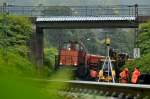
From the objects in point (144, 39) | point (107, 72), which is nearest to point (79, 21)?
point (144, 39)

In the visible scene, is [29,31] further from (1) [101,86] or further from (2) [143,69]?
(1) [101,86]

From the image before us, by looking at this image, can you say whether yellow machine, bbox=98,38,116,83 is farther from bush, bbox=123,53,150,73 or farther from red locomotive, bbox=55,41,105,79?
red locomotive, bbox=55,41,105,79

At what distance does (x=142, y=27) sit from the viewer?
1722 inches

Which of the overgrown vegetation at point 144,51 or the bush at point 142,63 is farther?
the overgrown vegetation at point 144,51

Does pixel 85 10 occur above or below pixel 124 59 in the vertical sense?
above

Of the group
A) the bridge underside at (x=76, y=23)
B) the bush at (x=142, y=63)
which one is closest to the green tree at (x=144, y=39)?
the bush at (x=142, y=63)

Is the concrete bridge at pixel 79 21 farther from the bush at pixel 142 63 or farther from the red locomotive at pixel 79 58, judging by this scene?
the bush at pixel 142 63

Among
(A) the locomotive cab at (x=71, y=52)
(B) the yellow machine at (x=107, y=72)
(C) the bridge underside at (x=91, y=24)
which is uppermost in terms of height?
(C) the bridge underside at (x=91, y=24)

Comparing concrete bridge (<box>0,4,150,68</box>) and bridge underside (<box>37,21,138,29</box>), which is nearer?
concrete bridge (<box>0,4,150,68</box>)

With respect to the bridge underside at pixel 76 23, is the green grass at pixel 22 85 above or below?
below

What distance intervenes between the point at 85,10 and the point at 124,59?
13.4 m

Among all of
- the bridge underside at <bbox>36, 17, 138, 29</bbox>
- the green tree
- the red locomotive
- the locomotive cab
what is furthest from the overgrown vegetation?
the bridge underside at <bbox>36, 17, 138, 29</bbox>

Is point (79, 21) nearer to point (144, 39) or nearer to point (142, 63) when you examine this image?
point (144, 39)

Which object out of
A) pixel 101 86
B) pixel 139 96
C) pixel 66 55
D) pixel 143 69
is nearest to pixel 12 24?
pixel 66 55
